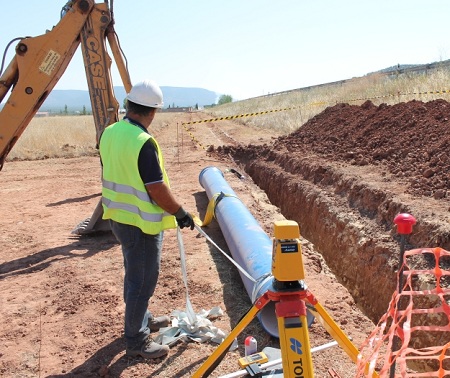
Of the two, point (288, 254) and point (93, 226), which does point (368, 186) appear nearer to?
point (93, 226)

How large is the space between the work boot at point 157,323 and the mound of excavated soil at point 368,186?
9.01 feet

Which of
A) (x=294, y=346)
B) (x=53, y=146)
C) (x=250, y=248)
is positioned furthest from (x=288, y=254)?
(x=53, y=146)

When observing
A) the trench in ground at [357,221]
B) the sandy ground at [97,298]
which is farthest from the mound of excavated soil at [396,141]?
the sandy ground at [97,298]

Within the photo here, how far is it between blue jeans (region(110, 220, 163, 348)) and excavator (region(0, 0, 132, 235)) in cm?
320

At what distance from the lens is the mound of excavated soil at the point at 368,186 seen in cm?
574

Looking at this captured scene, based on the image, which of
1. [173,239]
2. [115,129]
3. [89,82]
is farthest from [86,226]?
[115,129]

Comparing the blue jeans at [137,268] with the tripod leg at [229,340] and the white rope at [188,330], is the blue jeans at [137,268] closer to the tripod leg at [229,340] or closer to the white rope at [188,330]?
the white rope at [188,330]

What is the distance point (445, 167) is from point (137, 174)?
5.27m

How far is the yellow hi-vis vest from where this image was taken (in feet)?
10.8

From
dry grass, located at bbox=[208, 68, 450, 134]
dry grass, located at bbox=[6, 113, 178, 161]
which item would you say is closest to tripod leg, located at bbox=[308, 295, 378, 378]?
dry grass, located at bbox=[208, 68, 450, 134]

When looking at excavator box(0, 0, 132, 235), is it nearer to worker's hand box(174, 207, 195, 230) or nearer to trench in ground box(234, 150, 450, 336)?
worker's hand box(174, 207, 195, 230)

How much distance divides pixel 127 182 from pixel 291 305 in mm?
1605

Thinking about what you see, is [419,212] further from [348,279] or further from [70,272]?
[70,272]

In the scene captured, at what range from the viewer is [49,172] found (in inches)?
516
